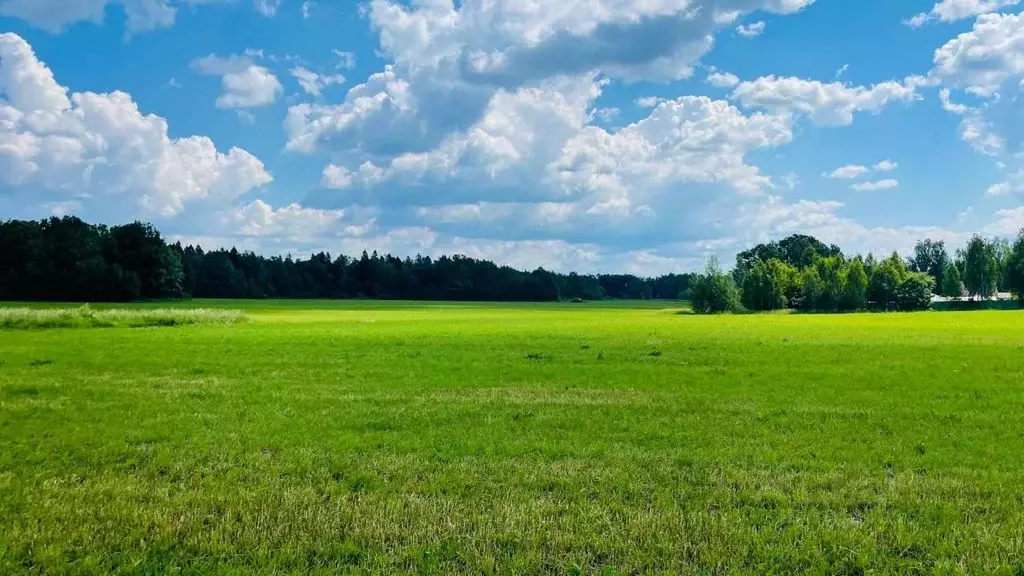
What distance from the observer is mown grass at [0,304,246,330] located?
50844 mm

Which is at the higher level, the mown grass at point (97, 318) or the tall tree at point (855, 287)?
the tall tree at point (855, 287)

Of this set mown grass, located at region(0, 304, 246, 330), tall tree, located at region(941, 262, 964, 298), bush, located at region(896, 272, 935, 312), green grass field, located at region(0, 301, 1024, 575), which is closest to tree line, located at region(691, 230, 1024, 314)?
bush, located at region(896, 272, 935, 312)

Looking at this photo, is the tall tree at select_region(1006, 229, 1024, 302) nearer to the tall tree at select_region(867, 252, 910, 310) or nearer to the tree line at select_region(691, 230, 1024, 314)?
the tree line at select_region(691, 230, 1024, 314)

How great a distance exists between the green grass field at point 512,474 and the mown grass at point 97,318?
35025 millimetres

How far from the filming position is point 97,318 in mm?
55188

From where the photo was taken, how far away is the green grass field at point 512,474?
770 cm

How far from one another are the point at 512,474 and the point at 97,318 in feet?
183

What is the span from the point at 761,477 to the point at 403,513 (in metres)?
5.48

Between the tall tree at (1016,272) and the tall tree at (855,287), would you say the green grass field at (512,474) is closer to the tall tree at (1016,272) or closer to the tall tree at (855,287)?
the tall tree at (855,287)

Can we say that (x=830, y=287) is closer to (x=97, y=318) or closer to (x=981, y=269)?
(x=981, y=269)

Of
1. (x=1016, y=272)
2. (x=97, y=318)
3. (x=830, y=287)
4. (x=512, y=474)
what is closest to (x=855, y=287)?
(x=830, y=287)

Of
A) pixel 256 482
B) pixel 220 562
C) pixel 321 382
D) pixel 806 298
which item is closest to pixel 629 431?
pixel 256 482

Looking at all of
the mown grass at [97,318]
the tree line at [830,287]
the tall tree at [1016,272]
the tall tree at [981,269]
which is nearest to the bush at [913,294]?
the tree line at [830,287]

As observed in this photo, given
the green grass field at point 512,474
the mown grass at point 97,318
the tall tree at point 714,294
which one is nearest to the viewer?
the green grass field at point 512,474
